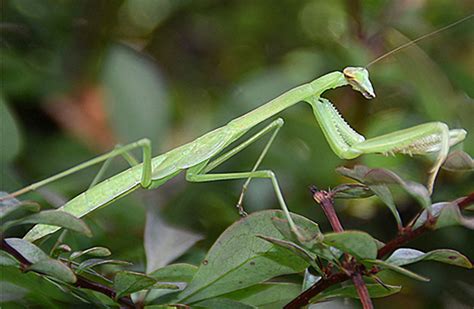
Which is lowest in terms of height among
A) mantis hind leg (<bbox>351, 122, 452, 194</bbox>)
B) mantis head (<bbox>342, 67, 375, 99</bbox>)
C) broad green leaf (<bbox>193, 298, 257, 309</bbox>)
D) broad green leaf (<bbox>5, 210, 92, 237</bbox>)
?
broad green leaf (<bbox>193, 298, 257, 309</bbox>)

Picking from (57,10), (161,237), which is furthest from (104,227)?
(57,10)

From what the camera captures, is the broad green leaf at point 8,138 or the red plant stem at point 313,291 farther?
the broad green leaf at point 8,138

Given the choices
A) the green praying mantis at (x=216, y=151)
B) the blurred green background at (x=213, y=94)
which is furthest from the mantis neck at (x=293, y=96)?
the blurred green background at (x=213, y=94)

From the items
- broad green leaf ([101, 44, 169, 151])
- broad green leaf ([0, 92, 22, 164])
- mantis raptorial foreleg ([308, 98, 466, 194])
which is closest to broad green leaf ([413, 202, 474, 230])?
mantis raptorial foreleg ([308, 98, 466, 194])

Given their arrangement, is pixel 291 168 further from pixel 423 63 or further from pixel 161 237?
pixel 161 237

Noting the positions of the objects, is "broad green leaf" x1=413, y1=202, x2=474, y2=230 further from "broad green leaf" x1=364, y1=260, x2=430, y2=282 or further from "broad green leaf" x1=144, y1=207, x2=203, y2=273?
"broad green leaf" x1=144, y1=207, x2=203, y2=273

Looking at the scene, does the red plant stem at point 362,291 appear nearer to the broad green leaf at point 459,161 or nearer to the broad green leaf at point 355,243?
the broad green leaf at point 355,243
